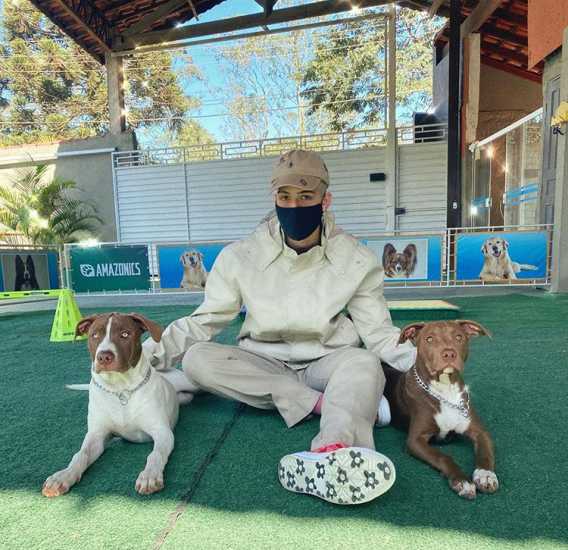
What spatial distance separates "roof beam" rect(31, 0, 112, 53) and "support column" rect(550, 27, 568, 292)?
12312mm

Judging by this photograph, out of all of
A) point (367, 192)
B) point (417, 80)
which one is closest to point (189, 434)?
point (367, 192)

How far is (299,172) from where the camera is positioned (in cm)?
249

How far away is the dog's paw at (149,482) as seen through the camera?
1.83 meters

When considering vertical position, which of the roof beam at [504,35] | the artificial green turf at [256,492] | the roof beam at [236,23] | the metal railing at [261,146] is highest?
the roof beam at [236,23]

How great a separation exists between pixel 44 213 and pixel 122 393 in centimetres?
1382

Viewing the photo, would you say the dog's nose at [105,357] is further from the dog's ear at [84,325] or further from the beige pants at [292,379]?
the beige pants at [292,379]

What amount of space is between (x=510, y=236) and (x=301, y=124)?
15957mm

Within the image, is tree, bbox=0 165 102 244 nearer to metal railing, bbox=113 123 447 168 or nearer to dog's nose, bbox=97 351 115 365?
metal railing, bbox=113 123 447 168

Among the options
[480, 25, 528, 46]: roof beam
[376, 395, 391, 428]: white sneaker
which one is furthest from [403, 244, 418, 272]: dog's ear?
[480, 25, 528, 46]: roof beam

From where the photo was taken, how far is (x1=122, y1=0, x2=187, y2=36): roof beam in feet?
43.8

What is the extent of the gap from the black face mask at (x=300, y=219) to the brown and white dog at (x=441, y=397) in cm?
87

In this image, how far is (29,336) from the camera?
5.85 metres

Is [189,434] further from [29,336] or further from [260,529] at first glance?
[29,336]

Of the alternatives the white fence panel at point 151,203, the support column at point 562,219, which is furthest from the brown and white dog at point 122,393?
the white fence panel at point 151,203
